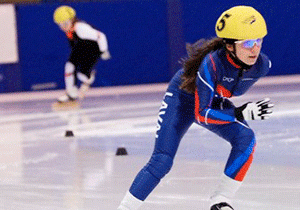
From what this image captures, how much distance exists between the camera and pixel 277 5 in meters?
15.8

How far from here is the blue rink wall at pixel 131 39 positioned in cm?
1585

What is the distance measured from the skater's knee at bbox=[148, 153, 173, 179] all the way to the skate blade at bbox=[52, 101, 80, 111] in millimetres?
7603

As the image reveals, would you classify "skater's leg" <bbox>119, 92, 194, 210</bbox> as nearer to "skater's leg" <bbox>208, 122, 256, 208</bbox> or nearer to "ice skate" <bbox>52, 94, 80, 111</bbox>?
"skater's leg" <bbox>208, 122, 256, 208</bbox>

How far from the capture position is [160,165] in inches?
159

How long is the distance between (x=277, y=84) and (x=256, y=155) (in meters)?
7.62

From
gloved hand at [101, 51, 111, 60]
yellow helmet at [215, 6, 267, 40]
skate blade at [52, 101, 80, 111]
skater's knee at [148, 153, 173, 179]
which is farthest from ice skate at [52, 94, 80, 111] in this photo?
yellow helmet at [215, 6, 267, 40]

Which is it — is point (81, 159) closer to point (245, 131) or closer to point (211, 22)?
point (245, 131)

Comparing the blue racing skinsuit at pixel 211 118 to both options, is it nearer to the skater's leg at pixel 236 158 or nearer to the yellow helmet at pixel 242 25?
the skater's leg at pixel 236 158

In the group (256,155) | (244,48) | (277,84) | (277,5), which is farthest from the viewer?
(277,5)

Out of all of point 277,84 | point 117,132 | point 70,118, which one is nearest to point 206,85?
point 117,132

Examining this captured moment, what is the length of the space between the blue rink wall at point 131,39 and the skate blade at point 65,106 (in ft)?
10.8

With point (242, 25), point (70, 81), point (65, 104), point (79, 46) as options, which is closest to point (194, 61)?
point (242, 25)

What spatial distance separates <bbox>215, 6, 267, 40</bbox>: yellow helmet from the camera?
13.1 feet

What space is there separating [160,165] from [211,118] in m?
0.35
